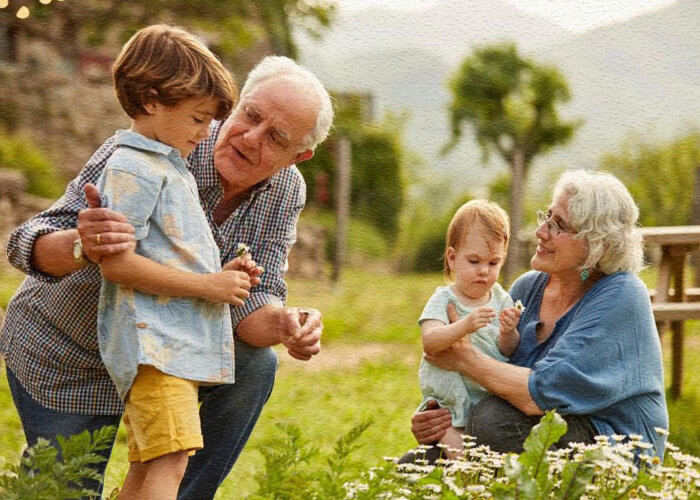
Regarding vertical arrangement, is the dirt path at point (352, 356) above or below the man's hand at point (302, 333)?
below

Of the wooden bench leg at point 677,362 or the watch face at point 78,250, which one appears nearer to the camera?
the watch face at point 78,250

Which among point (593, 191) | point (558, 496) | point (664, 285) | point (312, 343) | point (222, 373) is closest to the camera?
point (558, 496)

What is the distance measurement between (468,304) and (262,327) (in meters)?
0.71

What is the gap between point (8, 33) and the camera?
10.2 meters

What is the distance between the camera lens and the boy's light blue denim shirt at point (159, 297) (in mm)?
2445

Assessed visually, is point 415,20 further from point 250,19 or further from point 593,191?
point 593,191

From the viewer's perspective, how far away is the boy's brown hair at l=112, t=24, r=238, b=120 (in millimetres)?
2510

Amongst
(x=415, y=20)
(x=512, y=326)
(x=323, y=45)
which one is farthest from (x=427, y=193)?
(x=512, y=326)

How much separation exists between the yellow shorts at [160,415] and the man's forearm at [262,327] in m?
0.52

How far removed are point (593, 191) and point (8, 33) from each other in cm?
833

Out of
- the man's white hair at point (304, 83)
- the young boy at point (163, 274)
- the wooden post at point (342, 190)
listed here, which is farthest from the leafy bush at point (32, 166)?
the young boy at point (163, 274)

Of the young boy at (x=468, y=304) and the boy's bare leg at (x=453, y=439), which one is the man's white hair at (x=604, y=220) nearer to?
the young boy at (x=468, y=304)

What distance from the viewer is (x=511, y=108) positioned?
10031 millimetres

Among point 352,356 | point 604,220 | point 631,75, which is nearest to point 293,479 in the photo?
point 604,220
